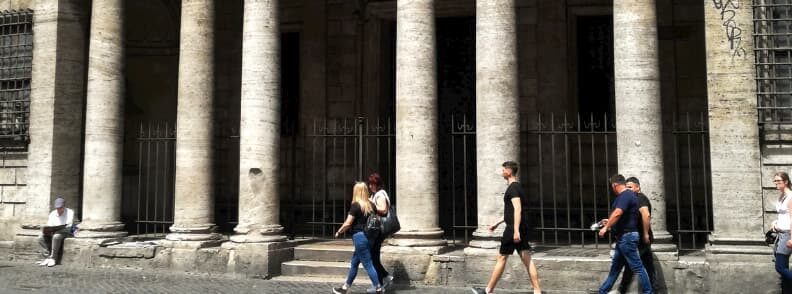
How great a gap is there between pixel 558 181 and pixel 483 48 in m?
4.62

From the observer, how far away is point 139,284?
10.2m

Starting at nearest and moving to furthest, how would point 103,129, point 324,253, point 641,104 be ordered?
point 641,104 → point 324,253 → point 103,129

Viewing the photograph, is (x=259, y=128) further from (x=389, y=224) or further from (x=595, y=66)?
(x=595, y=66)

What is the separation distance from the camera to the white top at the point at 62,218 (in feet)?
39.9

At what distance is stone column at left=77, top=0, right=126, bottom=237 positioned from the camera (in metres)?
12.1

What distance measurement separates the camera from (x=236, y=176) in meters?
15.7

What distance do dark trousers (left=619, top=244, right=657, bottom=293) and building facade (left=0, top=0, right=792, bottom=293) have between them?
57 cm

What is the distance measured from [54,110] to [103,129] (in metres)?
1.52

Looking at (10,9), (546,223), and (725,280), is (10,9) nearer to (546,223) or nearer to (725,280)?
(546,223)

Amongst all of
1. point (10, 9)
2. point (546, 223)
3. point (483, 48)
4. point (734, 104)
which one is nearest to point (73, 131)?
point (10, 9)

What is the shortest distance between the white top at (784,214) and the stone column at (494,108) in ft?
11.9

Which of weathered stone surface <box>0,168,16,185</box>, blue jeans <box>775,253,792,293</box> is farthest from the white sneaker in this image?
weathered stone surface <box>0,168,16,185</box>

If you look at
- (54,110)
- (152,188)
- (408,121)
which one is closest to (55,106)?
(54,110)

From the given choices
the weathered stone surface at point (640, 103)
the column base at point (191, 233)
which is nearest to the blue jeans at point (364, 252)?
the column base at point (191, 233)
